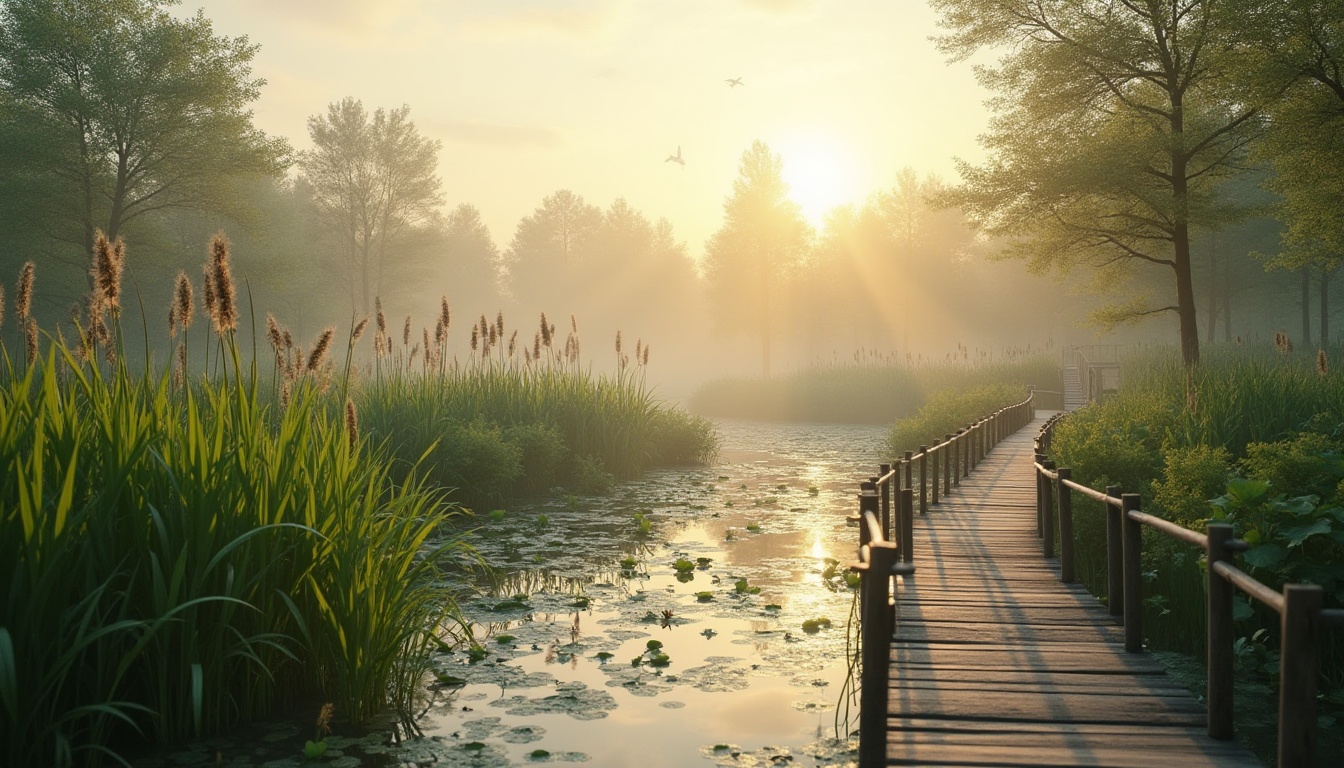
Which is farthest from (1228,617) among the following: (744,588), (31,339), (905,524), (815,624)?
(31,339)

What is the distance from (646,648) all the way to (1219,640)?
386 centimetres

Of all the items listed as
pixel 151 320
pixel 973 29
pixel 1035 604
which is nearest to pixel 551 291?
pixel 151 320

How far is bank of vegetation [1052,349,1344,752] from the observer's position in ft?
21.3

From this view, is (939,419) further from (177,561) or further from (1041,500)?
(177,561)

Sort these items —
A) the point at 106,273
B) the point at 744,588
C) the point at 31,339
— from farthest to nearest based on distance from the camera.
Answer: the point at 744,588, the point at 31,339, the point at 106,273

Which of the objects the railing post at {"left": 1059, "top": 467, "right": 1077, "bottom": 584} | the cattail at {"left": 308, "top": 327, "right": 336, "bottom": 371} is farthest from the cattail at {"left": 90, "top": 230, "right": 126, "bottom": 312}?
the railing post at {"left": 1059, "top": 467, "right": 1077, "bottom": 584}

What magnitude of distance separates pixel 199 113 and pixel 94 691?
28.9 meters

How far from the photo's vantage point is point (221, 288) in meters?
5.54

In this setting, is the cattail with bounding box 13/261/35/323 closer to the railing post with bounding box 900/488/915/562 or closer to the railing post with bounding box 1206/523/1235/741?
the railing post with bounding box 1206/523/1235/741

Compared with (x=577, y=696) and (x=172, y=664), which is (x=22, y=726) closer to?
(x=172, y=664)

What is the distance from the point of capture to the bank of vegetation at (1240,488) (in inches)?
255

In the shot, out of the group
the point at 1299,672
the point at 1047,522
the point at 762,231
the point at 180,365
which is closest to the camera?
the point at 1299,672

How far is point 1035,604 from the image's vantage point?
757 cm

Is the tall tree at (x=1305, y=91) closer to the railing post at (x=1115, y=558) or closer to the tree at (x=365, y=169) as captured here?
the railing post at (x=1115, y=558)
